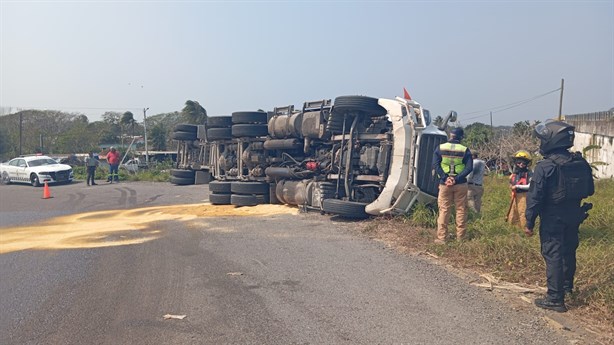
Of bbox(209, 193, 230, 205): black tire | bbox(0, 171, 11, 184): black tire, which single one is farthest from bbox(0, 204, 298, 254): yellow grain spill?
bbox(0, 171, 11, 184): black tire

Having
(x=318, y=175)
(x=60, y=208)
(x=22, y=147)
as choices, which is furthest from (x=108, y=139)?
(x=318, y=175)

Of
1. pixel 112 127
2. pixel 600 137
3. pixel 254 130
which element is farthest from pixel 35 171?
pixel 112 127

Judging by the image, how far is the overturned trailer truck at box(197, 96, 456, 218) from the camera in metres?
9.21

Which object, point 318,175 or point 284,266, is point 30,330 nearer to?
point 284,266

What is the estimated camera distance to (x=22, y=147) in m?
56.2

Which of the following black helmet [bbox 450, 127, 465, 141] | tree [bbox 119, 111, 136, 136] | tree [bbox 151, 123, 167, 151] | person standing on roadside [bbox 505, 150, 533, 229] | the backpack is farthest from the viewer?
tree [bbox 119, 111, 136, 136]

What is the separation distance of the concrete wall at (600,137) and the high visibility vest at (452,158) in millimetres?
10145

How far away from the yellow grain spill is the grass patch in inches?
140

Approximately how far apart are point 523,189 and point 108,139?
5878 centimetres

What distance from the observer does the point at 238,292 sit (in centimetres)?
534

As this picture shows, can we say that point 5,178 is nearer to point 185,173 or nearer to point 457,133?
point 185,173

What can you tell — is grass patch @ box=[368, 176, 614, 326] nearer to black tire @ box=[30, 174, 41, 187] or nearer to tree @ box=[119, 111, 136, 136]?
black tire @ box=[30, 174, 41, 187]

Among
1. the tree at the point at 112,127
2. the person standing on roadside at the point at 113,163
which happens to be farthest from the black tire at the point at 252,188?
the tree at the point at 112,127

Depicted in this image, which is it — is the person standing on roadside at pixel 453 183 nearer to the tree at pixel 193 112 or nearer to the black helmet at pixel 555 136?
the black helmet at pixel 555 136
